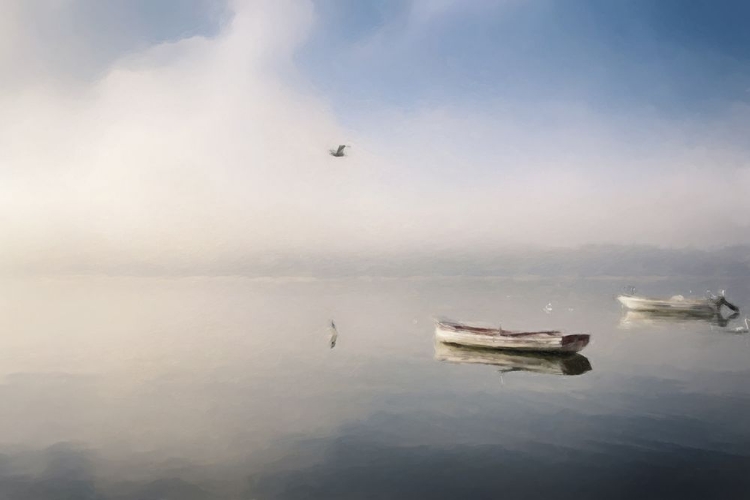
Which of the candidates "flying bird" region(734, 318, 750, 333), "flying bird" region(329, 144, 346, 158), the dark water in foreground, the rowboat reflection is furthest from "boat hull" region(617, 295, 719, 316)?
"flying bird" region(329, 144, 346, 158)

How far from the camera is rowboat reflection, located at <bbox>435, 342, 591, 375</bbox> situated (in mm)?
8742

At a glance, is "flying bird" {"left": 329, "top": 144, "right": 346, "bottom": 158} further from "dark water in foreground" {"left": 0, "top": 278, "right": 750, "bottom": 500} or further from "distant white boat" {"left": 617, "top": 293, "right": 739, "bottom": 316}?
"distant white boat" {"left": 617, "top": 293, "right": 739, "bottom": 316}

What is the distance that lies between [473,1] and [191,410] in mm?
6040

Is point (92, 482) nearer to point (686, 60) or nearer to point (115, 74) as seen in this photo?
point (115, 74)

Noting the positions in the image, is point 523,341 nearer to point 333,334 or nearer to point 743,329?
point 333,334

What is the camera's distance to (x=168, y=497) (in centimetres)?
450

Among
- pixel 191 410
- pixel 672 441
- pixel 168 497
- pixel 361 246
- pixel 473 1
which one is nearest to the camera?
pixel 168 497

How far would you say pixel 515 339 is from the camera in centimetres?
945

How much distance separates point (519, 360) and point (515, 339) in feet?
1.24

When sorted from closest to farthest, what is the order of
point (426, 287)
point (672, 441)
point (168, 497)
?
point (168, 497)
point (672, 441)
point (426, 287)

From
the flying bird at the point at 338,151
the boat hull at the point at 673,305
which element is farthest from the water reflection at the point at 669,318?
the flying bird at the point at 338,151

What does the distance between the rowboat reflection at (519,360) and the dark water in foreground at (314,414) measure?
0.23 metres

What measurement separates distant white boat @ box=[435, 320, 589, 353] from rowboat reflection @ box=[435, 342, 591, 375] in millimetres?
141

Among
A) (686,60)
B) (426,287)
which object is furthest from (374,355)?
(426,287)
